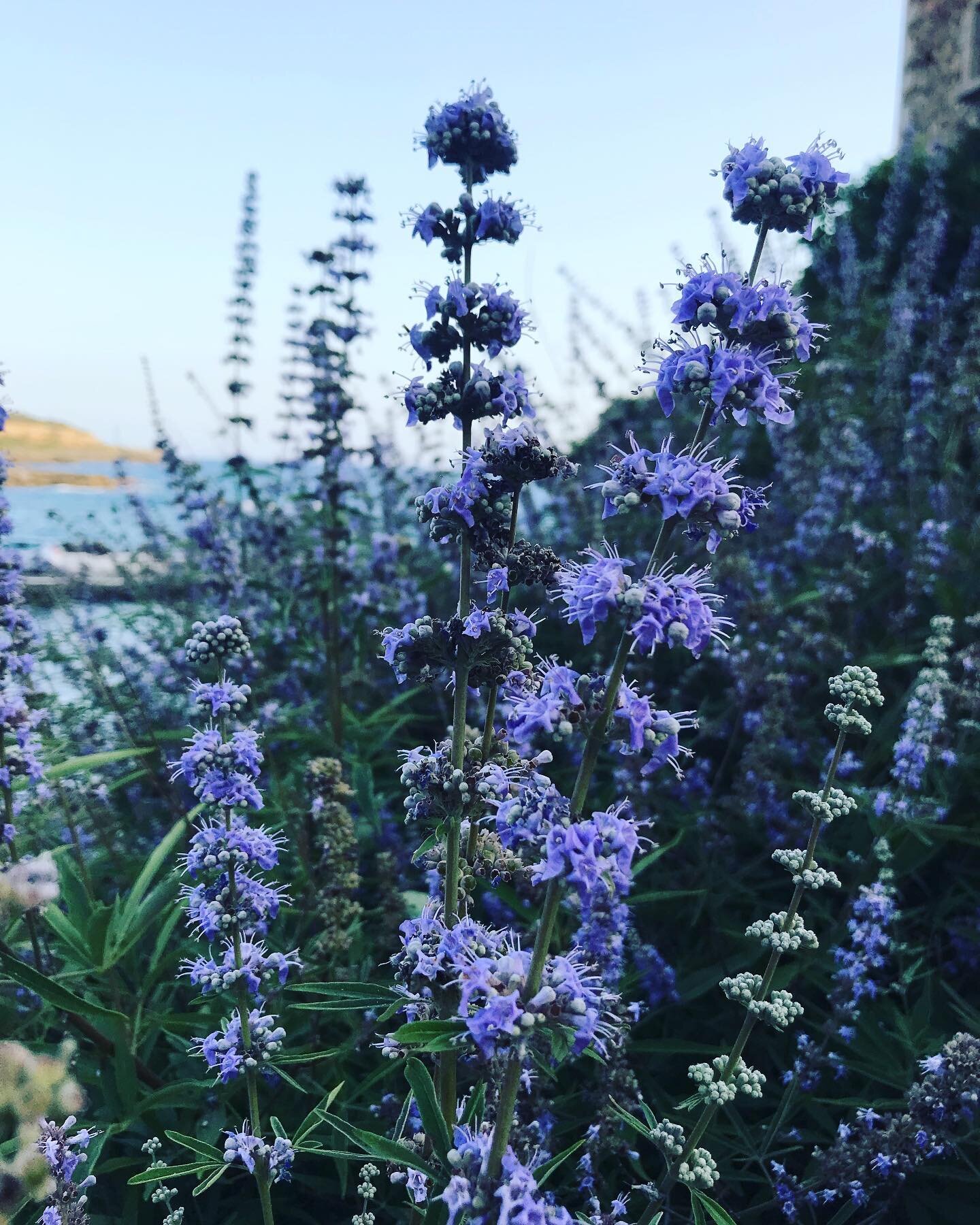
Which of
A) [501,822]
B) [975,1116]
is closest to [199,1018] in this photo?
[501,822]

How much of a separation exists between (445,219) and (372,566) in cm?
433

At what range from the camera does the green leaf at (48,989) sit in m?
2.71

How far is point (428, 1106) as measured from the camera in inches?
86.1

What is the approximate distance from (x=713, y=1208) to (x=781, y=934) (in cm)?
76

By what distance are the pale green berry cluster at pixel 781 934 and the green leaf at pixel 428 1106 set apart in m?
1.04

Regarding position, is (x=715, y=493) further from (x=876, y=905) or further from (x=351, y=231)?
(x=351, y=231)

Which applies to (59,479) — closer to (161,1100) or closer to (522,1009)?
(161,1100)

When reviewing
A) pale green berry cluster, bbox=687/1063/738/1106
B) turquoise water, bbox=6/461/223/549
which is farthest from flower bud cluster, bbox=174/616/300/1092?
turquoise water, bbox=6/461/223/549

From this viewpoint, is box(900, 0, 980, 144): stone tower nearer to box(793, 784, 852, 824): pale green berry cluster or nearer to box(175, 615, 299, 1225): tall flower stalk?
box(793, 784, 852, 824): pale green berry cluster

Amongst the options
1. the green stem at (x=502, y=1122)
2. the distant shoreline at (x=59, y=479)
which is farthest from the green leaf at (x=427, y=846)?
the distant shoreline at (x=59, y=479)

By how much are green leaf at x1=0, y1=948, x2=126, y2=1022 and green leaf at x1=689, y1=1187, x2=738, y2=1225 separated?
1.98 metres

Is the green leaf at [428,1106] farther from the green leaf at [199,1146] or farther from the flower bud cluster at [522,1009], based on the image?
the green leaf at [199,1146]

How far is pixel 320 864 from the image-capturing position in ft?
12.7

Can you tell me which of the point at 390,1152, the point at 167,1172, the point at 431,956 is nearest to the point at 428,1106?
the point at 390,1152
